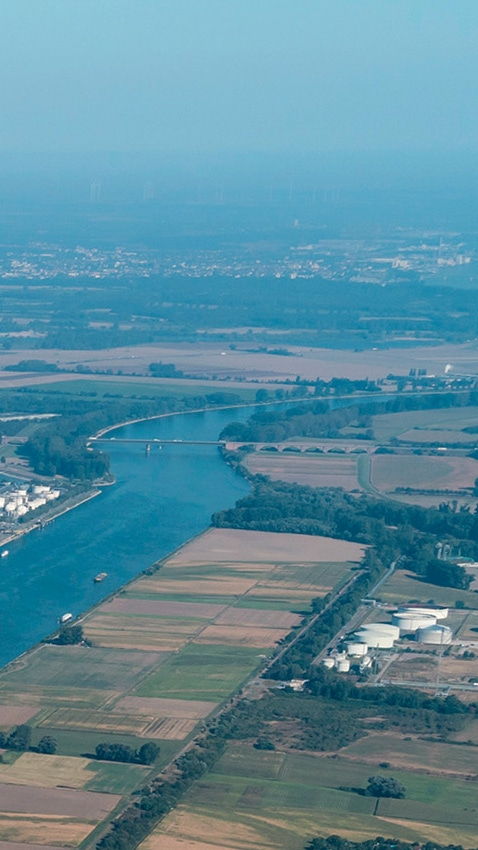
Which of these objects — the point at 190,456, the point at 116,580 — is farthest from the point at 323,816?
the point at 190,456

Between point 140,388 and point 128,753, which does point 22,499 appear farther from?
point 140,388

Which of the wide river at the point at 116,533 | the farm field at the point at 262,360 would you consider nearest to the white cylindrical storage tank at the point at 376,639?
the wide river at the point at 116,533

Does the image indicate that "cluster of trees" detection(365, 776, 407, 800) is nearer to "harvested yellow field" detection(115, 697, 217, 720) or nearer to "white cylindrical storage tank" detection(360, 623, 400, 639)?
"harvested yellow field" detection(115, 697, 217, 720)

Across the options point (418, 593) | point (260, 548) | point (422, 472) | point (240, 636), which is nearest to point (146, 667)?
point (240, 636)

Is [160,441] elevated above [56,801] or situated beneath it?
elevated above

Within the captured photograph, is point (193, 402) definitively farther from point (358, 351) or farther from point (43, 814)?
point (43, 814)

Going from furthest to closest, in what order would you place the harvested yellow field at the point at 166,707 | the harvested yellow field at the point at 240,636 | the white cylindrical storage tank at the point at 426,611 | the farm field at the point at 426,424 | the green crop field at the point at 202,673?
→ the farm field at the point at 426,424, the white cylindrical storage tank at the point at 426,611, the harvested yellow field at the point at 240,636, the green crop field at the point at 202,673, the harvested yellow field at the point at 166,707

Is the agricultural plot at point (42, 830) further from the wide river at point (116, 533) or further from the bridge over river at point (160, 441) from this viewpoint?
the bridge over river at point (160, 441)

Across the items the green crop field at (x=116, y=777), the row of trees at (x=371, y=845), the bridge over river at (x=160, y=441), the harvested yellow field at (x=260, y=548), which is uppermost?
the bridge over river at (x=160, y=441)
